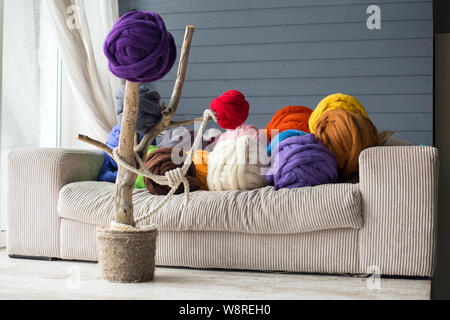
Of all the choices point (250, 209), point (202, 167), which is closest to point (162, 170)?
point (202, 167)

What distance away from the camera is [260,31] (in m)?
3.80

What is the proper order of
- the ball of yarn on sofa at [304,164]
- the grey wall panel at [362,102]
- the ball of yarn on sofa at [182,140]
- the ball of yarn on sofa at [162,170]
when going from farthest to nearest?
the grey wall panel at [362,102]
the ball of yarn on sofa at [182,140]
the ball of yarn on sofa at [162,170]
the ball of yarn on sofa at [304,164]

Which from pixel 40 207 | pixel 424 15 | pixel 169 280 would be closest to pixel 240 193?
pixel 169 280

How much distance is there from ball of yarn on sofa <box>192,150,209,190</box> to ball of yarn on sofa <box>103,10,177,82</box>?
2.47ft

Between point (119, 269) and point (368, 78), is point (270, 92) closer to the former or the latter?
point (368, 78)

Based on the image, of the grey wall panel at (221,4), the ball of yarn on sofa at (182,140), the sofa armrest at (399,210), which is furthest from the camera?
the grey wall panel at (221,4)

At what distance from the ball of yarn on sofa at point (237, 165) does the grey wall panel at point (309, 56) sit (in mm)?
1566

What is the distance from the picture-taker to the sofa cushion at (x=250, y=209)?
6.34ft

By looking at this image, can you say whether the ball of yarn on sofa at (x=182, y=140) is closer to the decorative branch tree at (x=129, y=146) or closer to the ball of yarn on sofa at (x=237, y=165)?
the ball of yarn on sofa at (x=237, y=165)

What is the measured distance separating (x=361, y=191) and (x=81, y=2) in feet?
7.60

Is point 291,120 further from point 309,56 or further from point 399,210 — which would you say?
point 309,56

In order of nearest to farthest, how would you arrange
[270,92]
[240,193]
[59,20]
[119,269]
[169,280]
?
[119,269], [169,280], [240,193], [59,20], [270,92]

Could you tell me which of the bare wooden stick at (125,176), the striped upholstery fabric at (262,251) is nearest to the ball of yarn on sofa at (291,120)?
the striped upholstery fabric at (262,251)

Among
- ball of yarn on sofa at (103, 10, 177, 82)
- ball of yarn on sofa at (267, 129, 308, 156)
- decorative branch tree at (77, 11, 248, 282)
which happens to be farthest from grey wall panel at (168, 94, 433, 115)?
ball of yarn on sofa at (103, 10, 177, 82)
